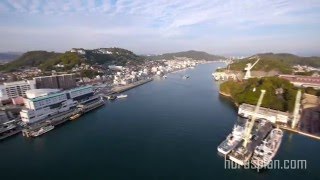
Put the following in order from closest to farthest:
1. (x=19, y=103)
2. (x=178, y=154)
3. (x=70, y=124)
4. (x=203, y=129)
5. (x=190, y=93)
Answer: (x=178, y=154), (x=203, y=129), (x=70, y=124), (x=19, y=103), (x=190, y=93)

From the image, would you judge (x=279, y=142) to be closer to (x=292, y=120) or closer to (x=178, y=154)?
(x=292, y=120)

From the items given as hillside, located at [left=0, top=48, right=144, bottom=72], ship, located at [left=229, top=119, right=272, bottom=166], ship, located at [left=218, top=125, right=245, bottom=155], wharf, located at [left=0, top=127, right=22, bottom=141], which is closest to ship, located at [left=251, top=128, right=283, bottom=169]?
ship, located at [left=229, top=119, right=272, bottom=166]

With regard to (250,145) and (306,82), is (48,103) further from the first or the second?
(306,82)

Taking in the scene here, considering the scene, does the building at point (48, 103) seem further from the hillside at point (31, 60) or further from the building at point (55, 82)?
the hillside at point (31, 60)

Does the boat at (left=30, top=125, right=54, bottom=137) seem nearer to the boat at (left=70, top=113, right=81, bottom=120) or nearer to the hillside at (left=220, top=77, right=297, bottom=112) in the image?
the boat at (left=70, top=113, right=81, bottom=120)

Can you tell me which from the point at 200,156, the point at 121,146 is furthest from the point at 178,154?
the point at 121,146

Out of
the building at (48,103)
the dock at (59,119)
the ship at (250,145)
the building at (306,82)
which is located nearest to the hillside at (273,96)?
the ship at (250,145)
